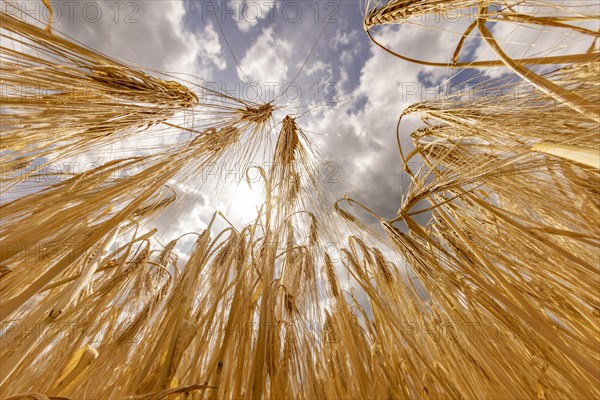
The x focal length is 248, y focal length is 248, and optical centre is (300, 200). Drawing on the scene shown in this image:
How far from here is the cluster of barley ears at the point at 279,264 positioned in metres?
0.58

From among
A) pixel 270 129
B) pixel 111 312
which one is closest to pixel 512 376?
pixel 270 129

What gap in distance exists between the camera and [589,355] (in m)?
0.77

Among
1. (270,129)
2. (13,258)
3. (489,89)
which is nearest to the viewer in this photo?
(13,258)

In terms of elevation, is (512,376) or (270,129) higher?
(270,129)

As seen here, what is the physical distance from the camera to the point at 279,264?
106 centimetres

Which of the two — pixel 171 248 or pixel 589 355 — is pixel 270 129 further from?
pixel 589 355

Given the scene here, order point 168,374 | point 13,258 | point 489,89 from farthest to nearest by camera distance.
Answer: point 489,89
point 13,258
point 168,374

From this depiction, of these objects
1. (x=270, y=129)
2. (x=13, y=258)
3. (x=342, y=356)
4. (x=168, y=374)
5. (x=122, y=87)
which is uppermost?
(x=122, y=87)

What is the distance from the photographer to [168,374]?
1.49 ft

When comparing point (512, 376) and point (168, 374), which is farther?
point (512, 376)

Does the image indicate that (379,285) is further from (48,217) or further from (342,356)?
(48,217)

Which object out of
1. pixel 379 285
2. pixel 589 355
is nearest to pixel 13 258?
pixel 379 285

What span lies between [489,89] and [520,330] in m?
0.78

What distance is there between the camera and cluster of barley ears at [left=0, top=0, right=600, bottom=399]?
0.58 meters
